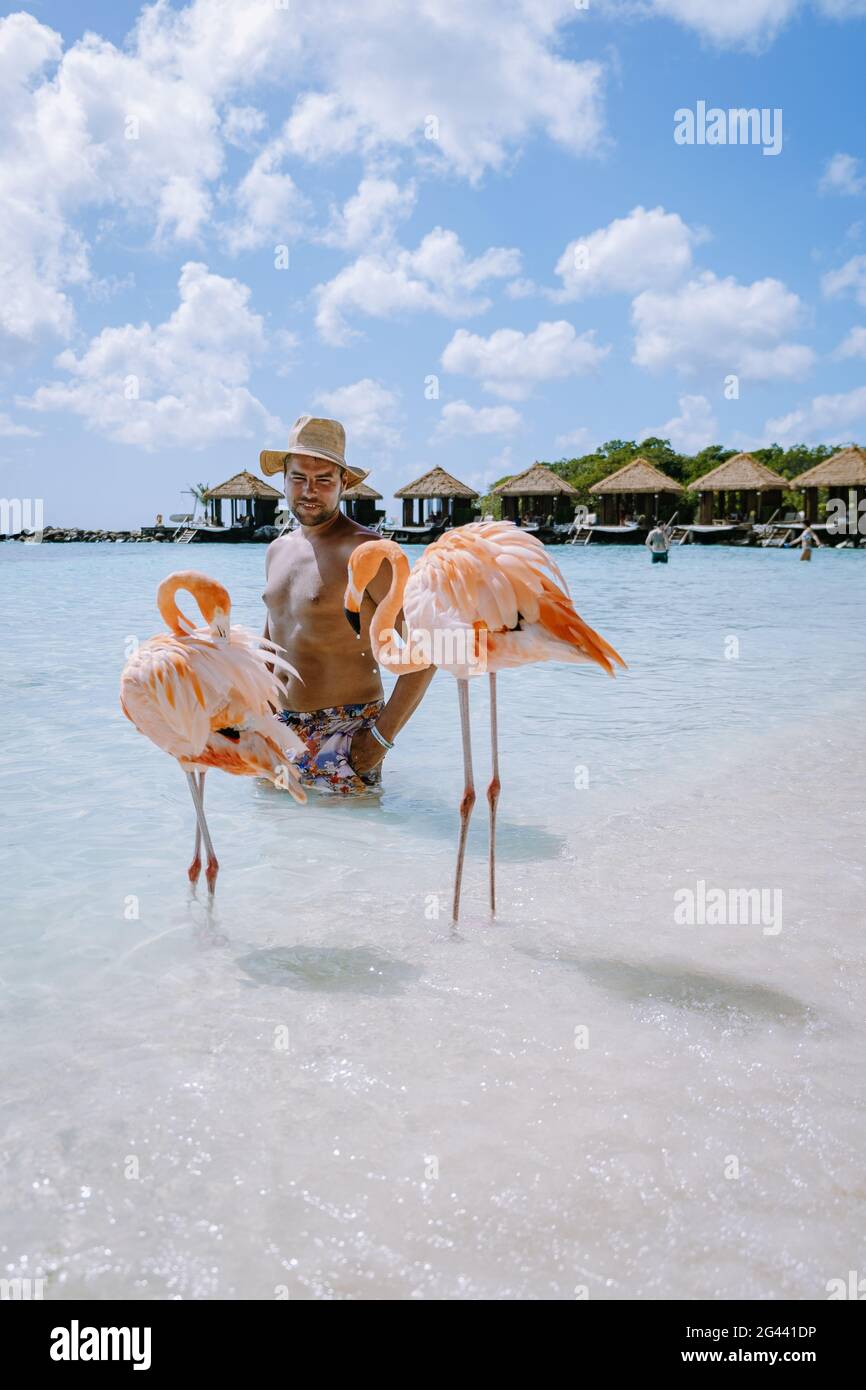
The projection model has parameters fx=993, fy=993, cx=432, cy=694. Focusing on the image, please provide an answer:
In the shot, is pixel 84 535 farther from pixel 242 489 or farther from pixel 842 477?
pixel 842 477

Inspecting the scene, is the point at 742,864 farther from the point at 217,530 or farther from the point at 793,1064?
the point at 217,530

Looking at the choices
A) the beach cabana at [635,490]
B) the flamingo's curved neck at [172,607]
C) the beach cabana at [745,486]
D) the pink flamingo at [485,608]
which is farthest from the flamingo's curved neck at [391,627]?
the beach cabana at [635,490]

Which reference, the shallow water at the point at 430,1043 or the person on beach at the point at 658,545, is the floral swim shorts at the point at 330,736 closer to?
the shallow water at the point at 430,1043

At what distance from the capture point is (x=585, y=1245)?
6.36 feet

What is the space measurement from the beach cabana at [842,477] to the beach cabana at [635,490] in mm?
6295

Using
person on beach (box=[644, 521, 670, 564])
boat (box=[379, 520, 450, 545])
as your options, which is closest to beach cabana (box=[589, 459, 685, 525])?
boat (box=[379, 520, 450, 545])

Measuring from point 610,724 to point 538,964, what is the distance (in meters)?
4.88

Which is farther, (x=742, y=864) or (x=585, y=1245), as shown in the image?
(x=742, y=864)

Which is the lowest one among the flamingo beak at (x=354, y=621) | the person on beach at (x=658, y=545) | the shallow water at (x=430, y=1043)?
the shallow water at (x=430, y=1043)

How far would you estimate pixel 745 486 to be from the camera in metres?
49.3

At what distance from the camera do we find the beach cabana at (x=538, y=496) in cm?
5253

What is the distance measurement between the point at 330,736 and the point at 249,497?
53.3m

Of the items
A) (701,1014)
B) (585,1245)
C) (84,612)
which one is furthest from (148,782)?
(84,612)

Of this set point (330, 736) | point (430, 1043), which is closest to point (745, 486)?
point (330, 736)
